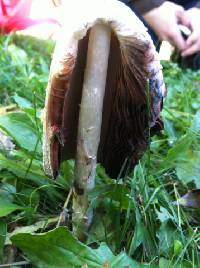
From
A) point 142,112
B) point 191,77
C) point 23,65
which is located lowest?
point 191,77

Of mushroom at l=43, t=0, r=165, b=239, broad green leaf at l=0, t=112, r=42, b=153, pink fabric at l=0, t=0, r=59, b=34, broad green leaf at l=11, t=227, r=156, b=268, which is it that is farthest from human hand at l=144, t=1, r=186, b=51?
broad green leaf at l=11, t=227, r=156, b=268

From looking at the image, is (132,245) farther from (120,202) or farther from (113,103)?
(113,103)

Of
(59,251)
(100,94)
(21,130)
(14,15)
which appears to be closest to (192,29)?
(14,15)

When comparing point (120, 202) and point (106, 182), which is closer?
point (120, 202)

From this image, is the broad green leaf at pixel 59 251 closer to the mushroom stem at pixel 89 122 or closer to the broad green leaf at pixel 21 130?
the mushroom stem at pixel 89 122

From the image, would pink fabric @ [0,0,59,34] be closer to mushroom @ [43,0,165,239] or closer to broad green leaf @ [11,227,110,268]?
mushroom @ [43,0,165,239]

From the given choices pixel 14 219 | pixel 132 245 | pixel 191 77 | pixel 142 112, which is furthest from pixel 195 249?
pixel 191 77

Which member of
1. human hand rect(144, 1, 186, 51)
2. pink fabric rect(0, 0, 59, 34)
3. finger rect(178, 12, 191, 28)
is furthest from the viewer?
pink fabric rect(0, 0, 59, 34)
